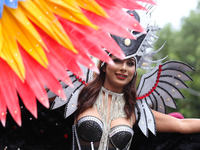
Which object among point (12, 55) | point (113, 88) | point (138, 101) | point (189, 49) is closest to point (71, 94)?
point (113, 88)

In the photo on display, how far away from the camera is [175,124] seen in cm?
214

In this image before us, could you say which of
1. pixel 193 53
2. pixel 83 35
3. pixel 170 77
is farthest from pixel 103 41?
pixel 193 53

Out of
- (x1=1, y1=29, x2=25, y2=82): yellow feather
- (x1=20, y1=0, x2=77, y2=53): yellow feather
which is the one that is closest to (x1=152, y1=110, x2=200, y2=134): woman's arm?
(x1=20, y1=0, x2=77, y2=53): yellow feather

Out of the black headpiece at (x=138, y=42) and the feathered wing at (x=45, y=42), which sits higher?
the feathered wing at (x=45, y=42)

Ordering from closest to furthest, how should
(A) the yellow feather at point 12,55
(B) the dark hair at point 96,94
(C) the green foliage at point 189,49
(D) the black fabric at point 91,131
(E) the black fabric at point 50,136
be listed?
(A) the yellow feather at point 12,55 → (D) the black fabric at point 91,131 → (B) the dark hair at point 96,94 → (E) the black fabric at point 50,136 → (C) the green foliage at point 189,49

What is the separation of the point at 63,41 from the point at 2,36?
12.0 inches

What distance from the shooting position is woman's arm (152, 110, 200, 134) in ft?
6.81

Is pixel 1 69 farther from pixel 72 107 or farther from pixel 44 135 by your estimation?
pixel 44 135

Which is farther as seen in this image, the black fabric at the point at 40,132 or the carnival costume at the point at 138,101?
the black fabric at the point at 40,132

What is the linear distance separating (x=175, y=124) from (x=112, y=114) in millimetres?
550

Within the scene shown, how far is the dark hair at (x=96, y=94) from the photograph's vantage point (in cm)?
207

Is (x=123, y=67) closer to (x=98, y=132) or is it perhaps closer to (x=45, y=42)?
(x=98, y=132)

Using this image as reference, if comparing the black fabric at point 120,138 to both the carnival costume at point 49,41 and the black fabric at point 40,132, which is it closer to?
the black fabric at point 40,132

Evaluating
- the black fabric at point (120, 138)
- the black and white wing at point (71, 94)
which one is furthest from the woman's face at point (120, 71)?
the black fabric at point (120, 138)
